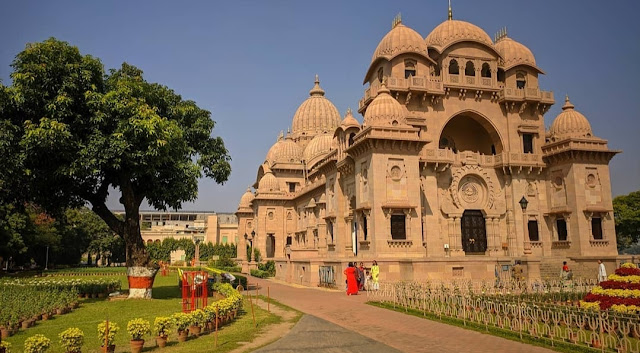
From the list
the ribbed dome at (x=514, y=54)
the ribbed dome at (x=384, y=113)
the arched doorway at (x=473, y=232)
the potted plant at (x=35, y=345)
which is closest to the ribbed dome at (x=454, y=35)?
the ribbed dome at (x=514, y=54)

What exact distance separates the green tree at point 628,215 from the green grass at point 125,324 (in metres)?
47.4

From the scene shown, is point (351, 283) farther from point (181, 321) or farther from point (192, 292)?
point (181, 321)

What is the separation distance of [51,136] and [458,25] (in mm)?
30985

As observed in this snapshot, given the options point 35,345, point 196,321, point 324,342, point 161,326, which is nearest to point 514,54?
point 324,342

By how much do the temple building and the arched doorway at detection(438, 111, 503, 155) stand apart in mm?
86

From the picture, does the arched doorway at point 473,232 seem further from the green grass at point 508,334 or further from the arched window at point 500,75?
the green grass at point 508,334

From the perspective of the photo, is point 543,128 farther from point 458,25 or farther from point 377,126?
point 377,126

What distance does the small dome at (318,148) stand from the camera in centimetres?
5731

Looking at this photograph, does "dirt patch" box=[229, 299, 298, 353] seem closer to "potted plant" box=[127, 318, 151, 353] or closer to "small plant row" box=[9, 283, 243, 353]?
"small plant row" box=[9, 283, 243, 353]

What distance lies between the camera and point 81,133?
20.5 metres

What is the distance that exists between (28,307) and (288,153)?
4566 centimetres

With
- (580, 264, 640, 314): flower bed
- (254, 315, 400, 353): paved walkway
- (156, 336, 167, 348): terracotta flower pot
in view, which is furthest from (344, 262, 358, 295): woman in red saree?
(156, 336, 167, 348): terracotta flower pot

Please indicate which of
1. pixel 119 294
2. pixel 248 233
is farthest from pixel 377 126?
pixel 248 233

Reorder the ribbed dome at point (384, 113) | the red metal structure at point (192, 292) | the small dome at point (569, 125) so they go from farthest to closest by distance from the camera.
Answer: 1. the small dome at point (569, 125)
2. the ribbed dome at point (384, 113)
3. the red metal structure at point (192, 292)
